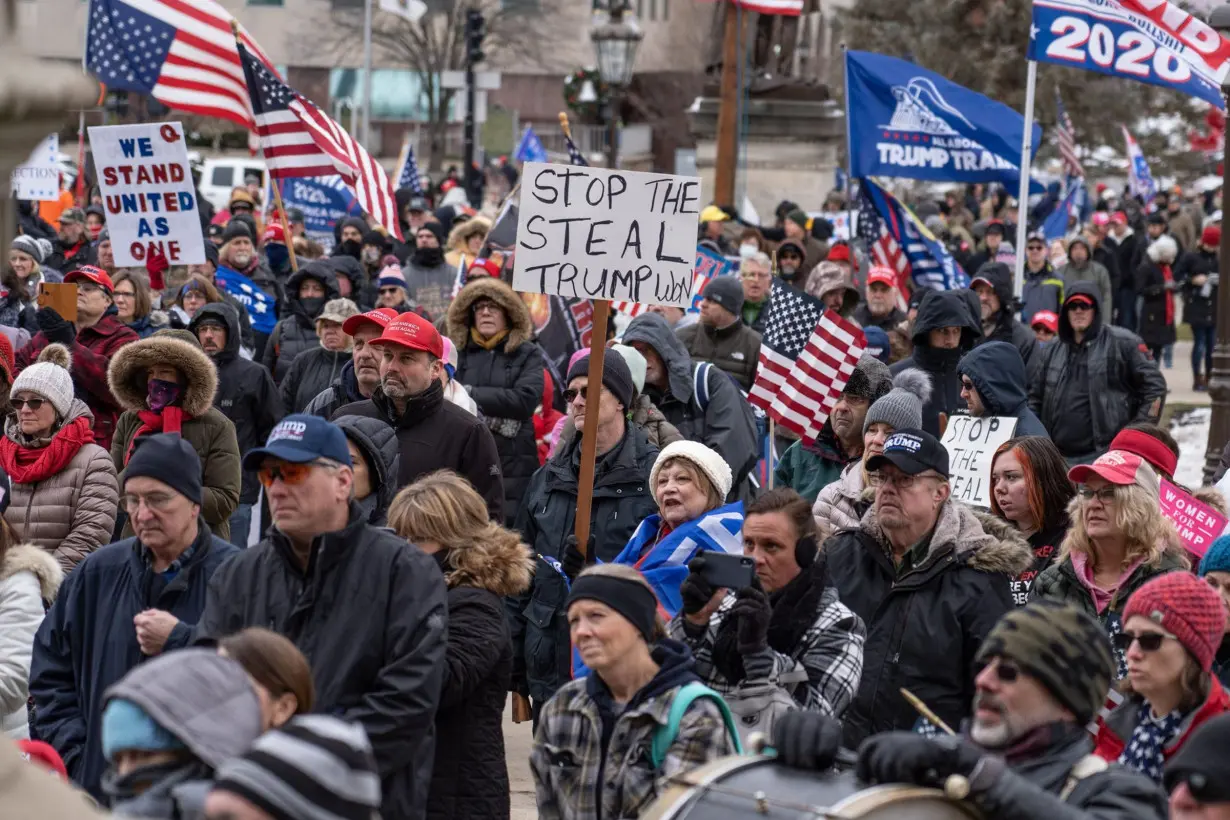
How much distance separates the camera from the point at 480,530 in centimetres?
595

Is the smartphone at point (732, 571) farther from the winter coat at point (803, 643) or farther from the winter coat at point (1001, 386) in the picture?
the winter coat at point (1001, 386)

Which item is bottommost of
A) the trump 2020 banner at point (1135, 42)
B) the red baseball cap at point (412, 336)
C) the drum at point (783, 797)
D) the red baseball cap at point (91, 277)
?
the drum at point (783, 797)

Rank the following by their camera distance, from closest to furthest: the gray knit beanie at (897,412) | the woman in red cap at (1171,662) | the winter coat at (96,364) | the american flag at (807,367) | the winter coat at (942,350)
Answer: the woman in red cap at (1171,662)
the gray knit beanie at (897,412)
the american flag at (807,367)
the winter coat at (942,350)
the winter coat at (96,364)

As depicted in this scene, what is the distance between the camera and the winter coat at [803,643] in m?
5.25

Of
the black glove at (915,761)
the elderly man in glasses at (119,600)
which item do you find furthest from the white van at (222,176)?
the black glove at (915,761)

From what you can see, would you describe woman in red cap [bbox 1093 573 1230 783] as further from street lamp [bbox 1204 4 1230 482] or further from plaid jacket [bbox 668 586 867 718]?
street lamp [bbox 1204 4 1230 482]

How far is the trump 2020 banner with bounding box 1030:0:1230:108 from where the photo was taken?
42.6 feet

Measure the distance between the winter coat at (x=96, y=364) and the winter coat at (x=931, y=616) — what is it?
16.5ft

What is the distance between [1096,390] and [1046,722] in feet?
24.4

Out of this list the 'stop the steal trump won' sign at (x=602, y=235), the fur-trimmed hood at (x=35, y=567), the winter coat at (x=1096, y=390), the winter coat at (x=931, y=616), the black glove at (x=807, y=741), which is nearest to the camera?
the black glove at (x=807, y=741)

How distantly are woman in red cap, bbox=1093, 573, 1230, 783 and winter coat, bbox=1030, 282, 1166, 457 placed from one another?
6497mm

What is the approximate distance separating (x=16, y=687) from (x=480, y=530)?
58.8 inches

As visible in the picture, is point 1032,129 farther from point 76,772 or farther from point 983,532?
point 76,772

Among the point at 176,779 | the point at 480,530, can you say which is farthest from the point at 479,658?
the point at 176,779
